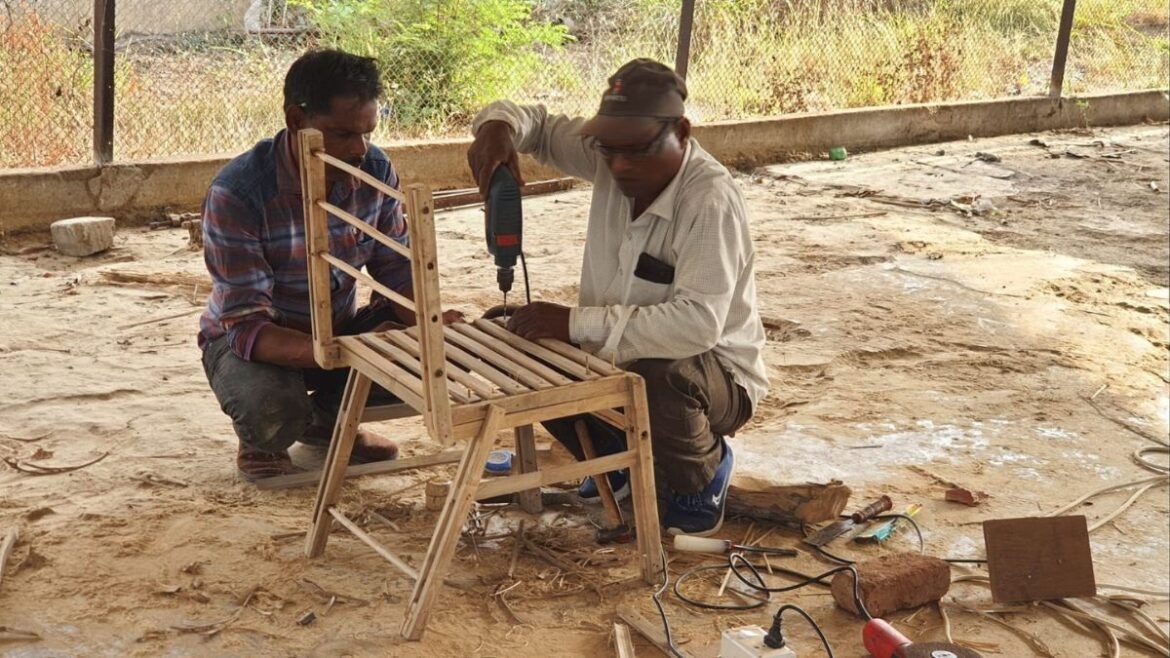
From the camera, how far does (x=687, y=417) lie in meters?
3.35

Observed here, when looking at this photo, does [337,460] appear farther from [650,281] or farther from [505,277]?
[650,281]

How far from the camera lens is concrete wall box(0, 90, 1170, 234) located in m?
7.11

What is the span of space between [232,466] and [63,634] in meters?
1.10

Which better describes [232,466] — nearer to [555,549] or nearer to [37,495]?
[37,495]

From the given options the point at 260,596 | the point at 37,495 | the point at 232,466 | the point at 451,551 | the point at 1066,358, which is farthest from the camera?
the point at 1066,358

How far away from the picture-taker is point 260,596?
10.4 feet

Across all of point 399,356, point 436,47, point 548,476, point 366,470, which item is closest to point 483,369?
point 399,356

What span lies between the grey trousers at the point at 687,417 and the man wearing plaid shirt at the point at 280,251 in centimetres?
69

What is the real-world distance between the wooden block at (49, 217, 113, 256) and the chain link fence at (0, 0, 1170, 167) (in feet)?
2.80

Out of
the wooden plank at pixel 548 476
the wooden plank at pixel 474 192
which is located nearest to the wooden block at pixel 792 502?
the wooden plank at pixel 548 476

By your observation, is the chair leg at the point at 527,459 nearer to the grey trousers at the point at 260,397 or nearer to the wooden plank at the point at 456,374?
the wooden plank at the point at 456,374

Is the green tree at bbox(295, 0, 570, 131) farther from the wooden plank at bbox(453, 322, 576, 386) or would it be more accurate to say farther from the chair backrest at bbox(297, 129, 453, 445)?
the chair backrest at bbox(297, 129, 453, 445)

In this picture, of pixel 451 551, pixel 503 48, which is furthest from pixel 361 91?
pixel 503 48

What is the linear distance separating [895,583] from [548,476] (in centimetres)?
96
